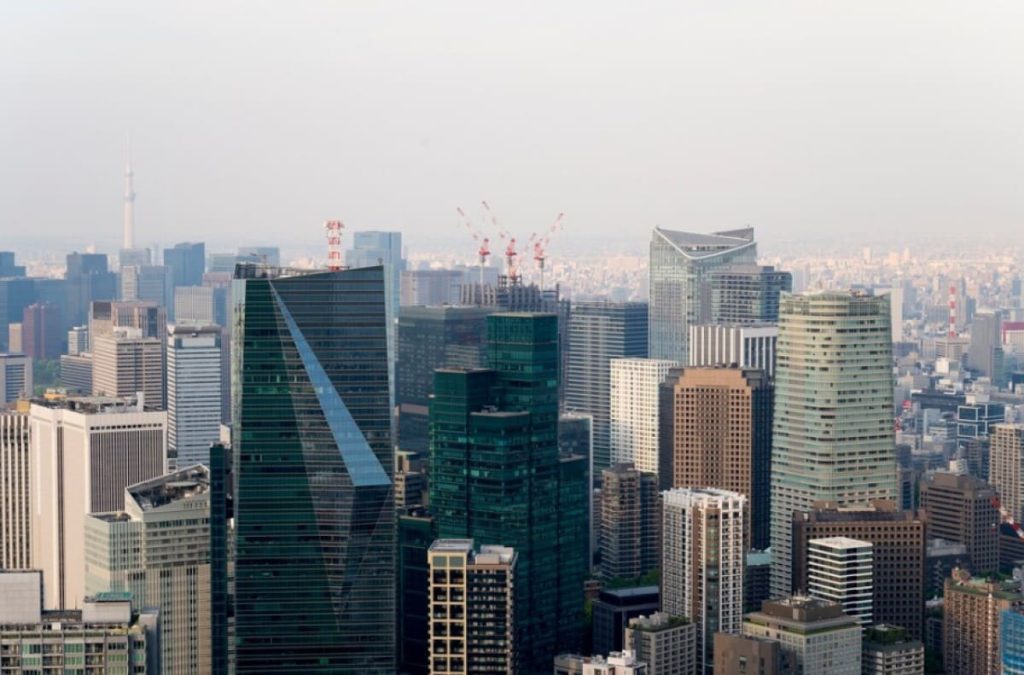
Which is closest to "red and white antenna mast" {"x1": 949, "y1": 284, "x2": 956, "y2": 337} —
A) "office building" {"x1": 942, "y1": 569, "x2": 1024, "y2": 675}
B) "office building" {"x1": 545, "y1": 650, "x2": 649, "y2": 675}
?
"office building" {"x1": 942, "y1": 569, "x2": 1024, "y2": 675}

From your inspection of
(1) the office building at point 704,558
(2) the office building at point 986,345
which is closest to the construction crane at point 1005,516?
(2) the office building at point 986,345

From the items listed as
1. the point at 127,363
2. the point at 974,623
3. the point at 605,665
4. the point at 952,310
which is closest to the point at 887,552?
the point at 974,623

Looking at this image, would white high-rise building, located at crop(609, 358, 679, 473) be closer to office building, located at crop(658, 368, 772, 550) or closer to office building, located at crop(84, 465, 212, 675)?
office building, located at crop(658, 368, 772, 550)

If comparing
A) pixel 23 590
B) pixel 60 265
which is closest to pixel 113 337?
pixel 60 265

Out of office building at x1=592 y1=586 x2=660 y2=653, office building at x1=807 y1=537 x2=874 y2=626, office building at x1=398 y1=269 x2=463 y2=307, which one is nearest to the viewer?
office building at x1=807 y1=537 x2=874 y2=626

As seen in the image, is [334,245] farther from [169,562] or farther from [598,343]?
[598,343]

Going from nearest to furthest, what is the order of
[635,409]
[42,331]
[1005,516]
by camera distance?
[1005,516] → [635,409] → [42,331]
